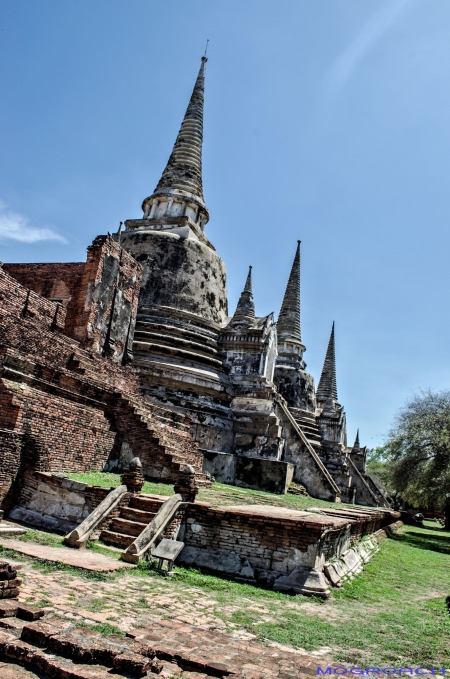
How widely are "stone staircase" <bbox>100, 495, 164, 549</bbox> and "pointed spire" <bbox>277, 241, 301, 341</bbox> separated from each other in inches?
949

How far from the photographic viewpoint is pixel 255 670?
4383mm

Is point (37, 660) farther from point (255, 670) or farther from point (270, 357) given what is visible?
point (270, 357)

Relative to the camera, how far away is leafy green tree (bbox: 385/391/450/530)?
952 inches

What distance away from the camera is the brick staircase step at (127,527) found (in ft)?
27.1

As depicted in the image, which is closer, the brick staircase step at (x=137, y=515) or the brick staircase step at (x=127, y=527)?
the brick staircase step at (x=127, y=527)

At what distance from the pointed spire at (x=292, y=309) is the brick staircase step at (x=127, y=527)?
24.5m

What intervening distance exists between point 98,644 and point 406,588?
304 inches

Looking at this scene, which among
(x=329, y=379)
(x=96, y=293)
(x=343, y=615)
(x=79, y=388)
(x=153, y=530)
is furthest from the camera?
(x=329, y=379)

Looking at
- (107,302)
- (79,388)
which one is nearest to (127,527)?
(79,388)

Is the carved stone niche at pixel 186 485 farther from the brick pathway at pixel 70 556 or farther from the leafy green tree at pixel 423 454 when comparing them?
the leafy green tree at pixel 423 454

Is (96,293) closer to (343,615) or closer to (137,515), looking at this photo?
(137,515)

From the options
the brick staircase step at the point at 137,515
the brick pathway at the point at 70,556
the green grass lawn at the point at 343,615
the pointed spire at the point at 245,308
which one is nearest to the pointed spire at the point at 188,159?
the pointed spire at the point at 245,308

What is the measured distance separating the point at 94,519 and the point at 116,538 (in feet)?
1.42

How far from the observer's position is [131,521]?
27.7 feet
